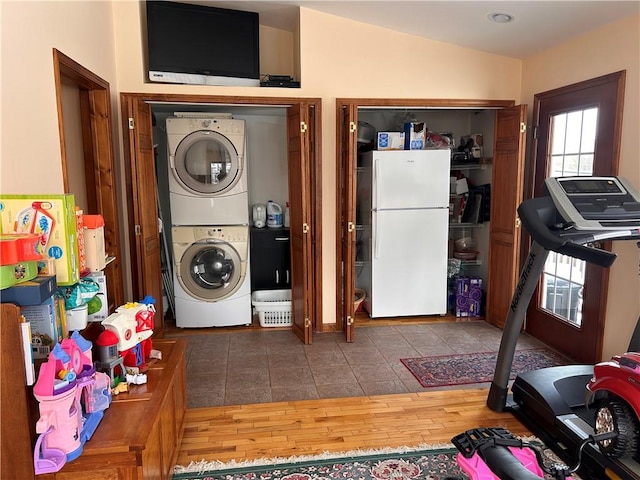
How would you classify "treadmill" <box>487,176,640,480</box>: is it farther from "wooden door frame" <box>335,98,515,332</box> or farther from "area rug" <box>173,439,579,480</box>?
"wooden door frame" <box>335,98,515,332</box>

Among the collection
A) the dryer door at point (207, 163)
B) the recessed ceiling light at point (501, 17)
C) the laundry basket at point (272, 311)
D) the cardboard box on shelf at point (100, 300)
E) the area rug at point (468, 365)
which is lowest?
the area rug at point (468, 365)

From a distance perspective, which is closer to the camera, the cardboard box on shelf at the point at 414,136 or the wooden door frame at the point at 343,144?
the wooden door frame at the point at 343,144

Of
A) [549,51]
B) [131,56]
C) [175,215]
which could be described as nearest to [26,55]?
[131,56]

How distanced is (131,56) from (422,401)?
11.0 ft

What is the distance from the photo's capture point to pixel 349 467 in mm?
2186

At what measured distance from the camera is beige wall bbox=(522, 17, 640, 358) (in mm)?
2846

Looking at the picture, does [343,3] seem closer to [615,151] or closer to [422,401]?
[615,151]

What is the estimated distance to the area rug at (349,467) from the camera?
2.12 metres

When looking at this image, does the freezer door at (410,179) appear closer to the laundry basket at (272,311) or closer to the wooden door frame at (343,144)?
the wooden door frame at (343,144)

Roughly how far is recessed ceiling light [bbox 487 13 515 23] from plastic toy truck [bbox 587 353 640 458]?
92.9 inches

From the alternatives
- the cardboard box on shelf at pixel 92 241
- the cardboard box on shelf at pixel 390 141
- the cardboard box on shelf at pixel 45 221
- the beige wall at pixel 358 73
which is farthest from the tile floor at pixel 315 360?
the cardboard box on shelf at pixel 390 141

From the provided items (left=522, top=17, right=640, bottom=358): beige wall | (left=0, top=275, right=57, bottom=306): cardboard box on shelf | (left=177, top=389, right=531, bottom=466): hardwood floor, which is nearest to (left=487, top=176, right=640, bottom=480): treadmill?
Answer: (left=177, top=389, right=531, bottom=466): hardwood floor

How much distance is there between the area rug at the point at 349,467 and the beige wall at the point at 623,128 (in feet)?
3.96

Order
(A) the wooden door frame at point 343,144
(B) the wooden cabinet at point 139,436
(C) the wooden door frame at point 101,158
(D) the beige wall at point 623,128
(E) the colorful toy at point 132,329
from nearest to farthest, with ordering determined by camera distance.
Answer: (B) the wooden cabinet at point 139,436 → (E) the colorful toy at point 132,329 → (D) the beige wall at point 623,128 → (C) the wooden door frame at point 101,158 → (A) the wooden door frame at point 343,144
